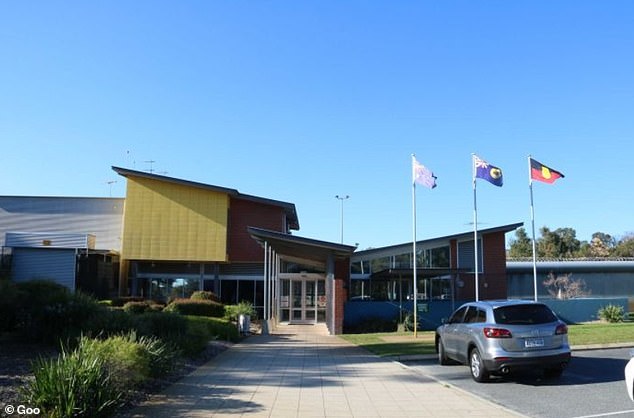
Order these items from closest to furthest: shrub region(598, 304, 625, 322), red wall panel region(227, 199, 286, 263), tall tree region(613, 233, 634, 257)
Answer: shrub region(598, 304, 625, 322)
red wall panel region(227, 199, 286, 263)
tall tree region(613, 233, 634, 257)

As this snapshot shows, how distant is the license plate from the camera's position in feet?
38.3

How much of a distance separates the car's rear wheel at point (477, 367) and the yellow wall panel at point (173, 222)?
30.9 m

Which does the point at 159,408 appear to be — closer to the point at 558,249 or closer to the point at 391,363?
the point at 391,363

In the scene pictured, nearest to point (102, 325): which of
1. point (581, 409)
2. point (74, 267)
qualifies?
point (581, 409)

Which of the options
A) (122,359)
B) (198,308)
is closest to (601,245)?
(198,308)

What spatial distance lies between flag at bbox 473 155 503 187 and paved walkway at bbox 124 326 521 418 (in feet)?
43.5

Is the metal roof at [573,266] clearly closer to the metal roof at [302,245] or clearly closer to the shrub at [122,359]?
the metal roof at [302,245]

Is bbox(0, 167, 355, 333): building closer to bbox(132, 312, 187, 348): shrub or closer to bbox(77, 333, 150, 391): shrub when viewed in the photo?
bbox(132, 312, 187, 348): shrub

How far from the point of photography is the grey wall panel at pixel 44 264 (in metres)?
39.7

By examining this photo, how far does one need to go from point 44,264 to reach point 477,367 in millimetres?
34196

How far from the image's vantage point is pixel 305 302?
3672cm

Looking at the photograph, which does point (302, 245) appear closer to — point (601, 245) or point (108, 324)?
point (108, 324)

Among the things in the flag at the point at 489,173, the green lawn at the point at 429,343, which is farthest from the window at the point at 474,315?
the flag at the point at 489,173

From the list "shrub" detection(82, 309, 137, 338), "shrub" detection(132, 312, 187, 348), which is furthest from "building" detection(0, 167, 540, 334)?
"shrub" detection(82, 309, 137, 338)
